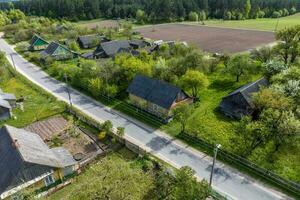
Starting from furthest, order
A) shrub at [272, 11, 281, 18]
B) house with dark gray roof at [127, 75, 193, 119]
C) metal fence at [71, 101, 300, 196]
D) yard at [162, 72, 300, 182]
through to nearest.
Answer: shrub at [272, 11, 281, 18]
house with dark gray roof at [127, 75, 193, 119]
yard at [162, 72, 300, 182]
metal fence at [71, 101, 300, 196]

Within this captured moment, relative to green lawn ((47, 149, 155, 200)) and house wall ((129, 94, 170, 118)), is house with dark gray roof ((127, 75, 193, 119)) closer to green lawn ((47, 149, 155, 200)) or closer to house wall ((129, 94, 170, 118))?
house wall ((129, 94, 170, 118))

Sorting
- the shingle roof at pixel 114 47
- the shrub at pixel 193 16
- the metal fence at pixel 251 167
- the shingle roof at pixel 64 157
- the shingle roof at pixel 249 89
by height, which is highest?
the shrub at pixel 193 16

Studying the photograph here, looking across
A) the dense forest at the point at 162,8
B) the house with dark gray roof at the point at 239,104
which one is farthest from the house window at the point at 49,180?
the dense forest at the point at 162,8

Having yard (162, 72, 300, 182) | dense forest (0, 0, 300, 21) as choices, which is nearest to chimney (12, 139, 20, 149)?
yard (162, 72, 300, 182)

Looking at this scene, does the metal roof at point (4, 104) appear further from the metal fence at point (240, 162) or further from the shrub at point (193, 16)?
the shrub at point (193, 16)

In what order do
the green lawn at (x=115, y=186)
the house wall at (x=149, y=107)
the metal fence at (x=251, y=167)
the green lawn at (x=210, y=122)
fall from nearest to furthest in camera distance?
the green lawn at (x=115, y=186), the metal fence at (x=251, y=167), the green lawn at (x=210, y=122), the house wall at (x=149, y=107)

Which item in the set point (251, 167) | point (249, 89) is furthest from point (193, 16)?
point (251, 167)
